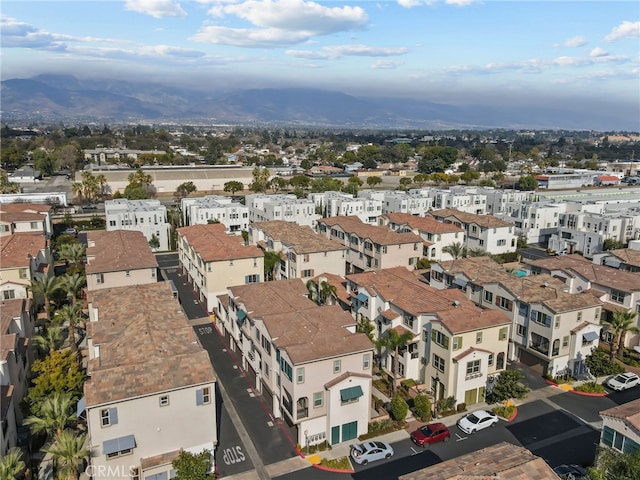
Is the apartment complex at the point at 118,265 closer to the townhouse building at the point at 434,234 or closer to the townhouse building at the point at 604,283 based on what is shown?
the townhouse building at the point at 434,234

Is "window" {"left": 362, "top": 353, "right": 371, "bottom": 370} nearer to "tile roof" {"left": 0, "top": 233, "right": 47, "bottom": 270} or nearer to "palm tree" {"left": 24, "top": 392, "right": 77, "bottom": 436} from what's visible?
"palm tree" {"left": 24, "top": 392, "right": 77, "bottom": 436}

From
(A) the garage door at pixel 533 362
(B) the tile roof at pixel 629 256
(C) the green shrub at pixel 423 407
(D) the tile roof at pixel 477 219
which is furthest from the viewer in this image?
(D) the tile roof at pixel 477 219

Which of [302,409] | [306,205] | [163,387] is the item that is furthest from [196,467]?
[306,205]

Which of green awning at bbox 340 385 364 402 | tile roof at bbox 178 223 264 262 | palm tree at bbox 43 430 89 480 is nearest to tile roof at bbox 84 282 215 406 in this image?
palm tree at bbox 43 430 89 480

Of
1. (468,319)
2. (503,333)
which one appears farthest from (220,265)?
(503,333)

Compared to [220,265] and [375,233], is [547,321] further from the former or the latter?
[220,265]

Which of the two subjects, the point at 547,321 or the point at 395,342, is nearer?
the point at 395,342

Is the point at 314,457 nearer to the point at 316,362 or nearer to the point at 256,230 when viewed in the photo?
the point at 316,362

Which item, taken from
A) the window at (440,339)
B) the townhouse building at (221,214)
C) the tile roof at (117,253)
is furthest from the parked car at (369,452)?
Answer: the townhouse building at (221,214)
